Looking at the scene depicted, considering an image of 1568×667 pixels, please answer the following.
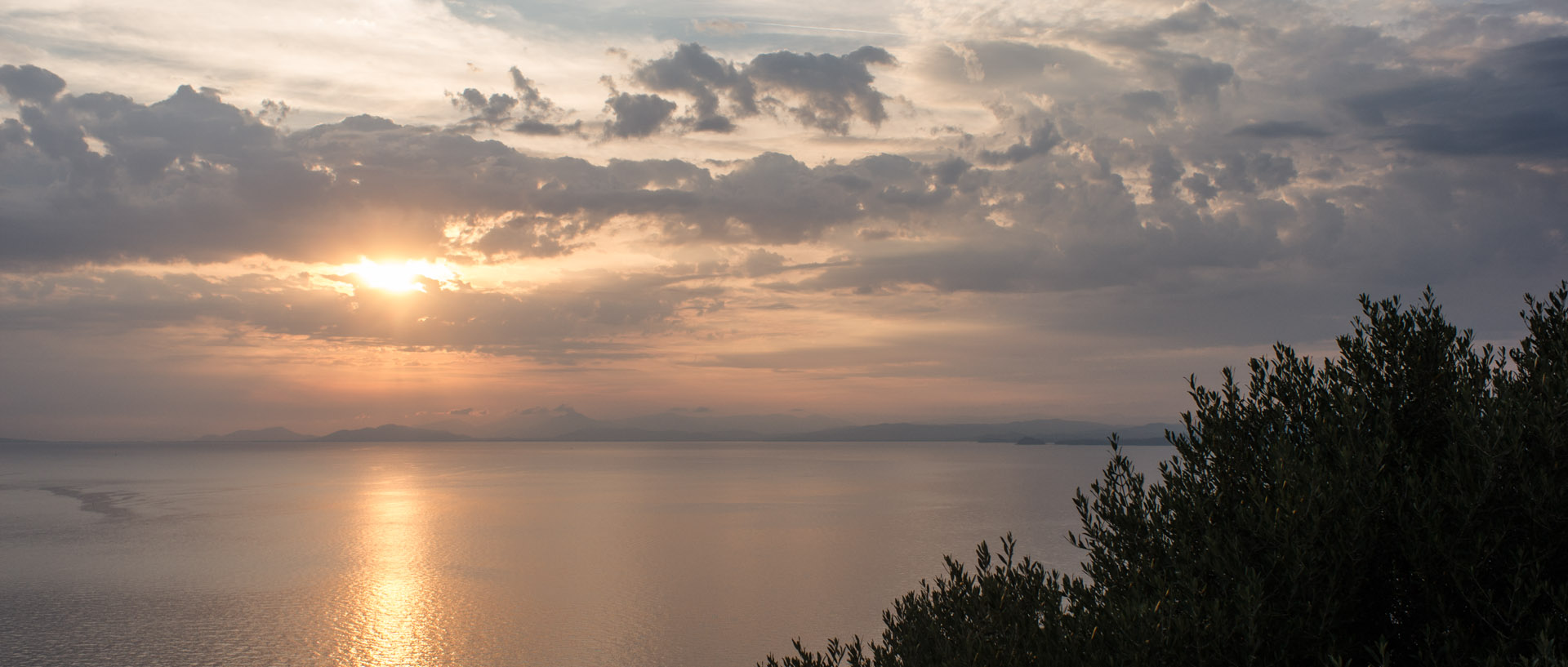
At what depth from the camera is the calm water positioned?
4691 cm

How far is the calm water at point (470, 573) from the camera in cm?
4691

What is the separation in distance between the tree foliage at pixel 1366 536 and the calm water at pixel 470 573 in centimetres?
3535

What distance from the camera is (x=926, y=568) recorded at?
2685 inches

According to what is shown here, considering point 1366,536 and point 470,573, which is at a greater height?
point 1366,536

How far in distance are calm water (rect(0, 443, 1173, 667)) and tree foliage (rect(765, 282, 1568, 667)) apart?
35.4 meters

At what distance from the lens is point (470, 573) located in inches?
2712

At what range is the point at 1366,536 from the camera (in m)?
9.67

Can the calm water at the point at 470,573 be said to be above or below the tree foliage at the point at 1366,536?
below

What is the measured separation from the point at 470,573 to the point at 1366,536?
6833 centimetres

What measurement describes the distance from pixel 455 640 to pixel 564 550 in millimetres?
31864

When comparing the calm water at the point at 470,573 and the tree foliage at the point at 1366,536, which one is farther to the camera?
the calm water at the point at 470,573

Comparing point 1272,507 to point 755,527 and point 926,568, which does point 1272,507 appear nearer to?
point 926,568

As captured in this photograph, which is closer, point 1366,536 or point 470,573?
point 1366,536

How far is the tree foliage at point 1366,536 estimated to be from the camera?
9.16 metres
